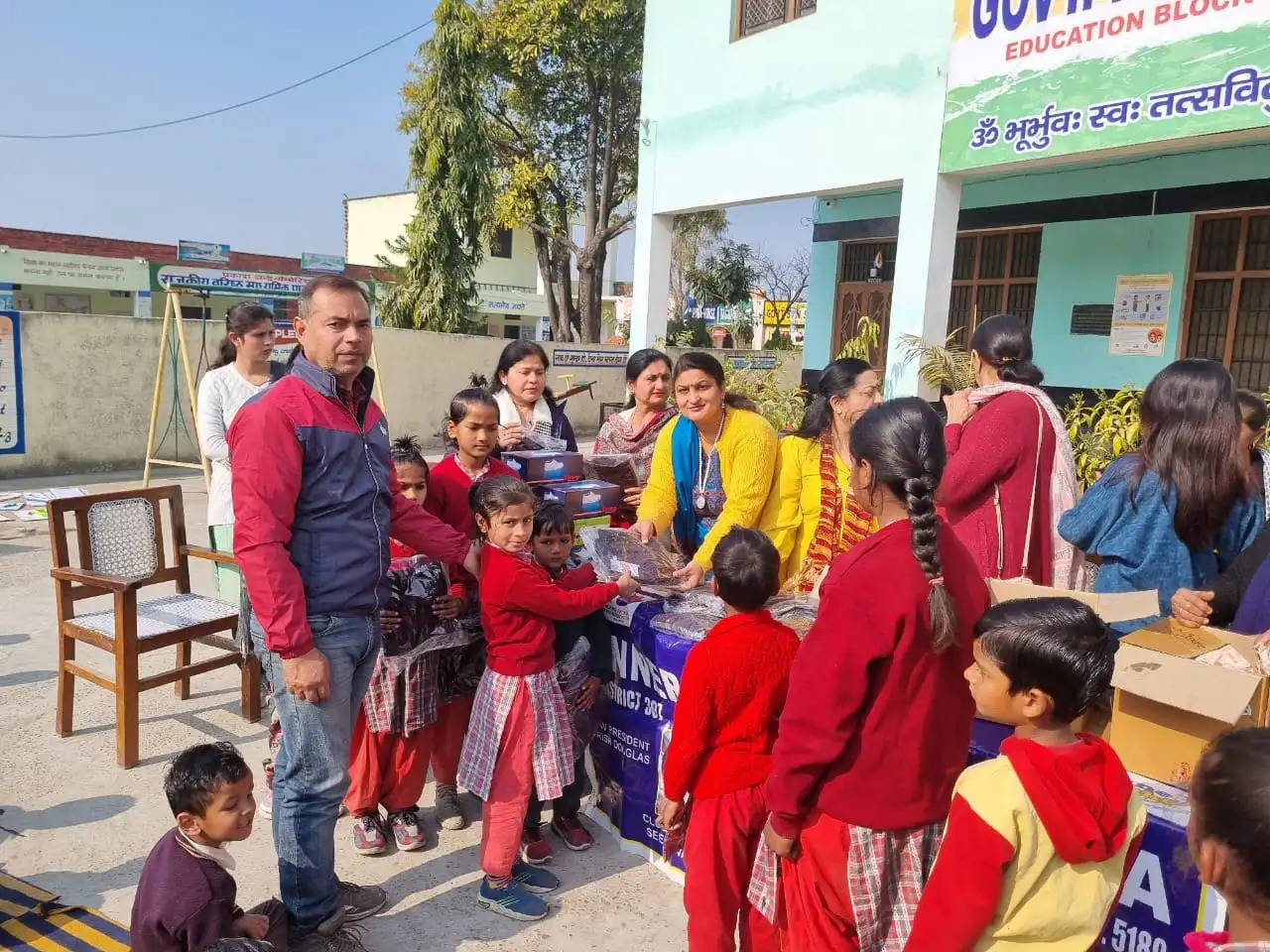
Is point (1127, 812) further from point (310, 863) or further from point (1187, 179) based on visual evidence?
point (1187, 179)

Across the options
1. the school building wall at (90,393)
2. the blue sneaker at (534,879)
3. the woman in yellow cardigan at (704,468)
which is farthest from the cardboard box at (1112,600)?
the school building wall at (90,393)

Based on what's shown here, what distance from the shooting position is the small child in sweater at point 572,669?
2.95 metres

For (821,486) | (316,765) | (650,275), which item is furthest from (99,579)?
(650,275)

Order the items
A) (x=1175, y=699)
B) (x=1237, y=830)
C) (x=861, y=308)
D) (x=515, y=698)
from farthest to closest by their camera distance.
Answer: (x=861, y=308)
(x=515, y=698)
(x=1175, y=699)
(x=1237, y=830)

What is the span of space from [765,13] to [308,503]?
857 centimetres

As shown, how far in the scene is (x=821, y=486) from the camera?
10.7 ft

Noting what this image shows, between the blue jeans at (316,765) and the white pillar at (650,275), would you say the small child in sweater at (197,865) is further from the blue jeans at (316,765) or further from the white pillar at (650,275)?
the white pillar at (650,275)

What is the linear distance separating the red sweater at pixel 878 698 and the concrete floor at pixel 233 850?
1.16 meters

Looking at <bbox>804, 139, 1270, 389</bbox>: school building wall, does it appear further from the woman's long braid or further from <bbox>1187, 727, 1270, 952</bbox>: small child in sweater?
<bbox>1187, 727, 1270, 952</bbox>: small child in sweater

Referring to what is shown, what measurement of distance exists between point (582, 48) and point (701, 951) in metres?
19.0

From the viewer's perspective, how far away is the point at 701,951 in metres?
2.28

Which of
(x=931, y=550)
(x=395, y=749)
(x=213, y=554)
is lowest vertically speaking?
(x=395, y=749)

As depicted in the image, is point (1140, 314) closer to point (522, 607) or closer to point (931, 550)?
point (522, 607)

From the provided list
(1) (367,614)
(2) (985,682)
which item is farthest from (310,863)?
(2) (985,682)
